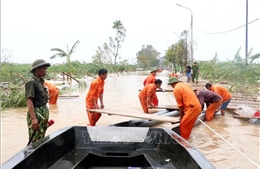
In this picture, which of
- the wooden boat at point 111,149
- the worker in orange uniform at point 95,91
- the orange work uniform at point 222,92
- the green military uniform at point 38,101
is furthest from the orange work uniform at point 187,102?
the orange work uniform at point 222,92

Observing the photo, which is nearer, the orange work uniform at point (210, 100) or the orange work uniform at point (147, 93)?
the orange work uniform at point (210, 100)

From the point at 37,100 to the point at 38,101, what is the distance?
20mm

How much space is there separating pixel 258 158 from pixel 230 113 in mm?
4205

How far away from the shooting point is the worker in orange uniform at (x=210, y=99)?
711 centimetres

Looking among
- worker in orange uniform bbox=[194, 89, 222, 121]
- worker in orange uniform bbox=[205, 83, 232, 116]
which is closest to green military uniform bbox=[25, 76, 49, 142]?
worker in orange uniform bbox=[194, 89, 222, 121]

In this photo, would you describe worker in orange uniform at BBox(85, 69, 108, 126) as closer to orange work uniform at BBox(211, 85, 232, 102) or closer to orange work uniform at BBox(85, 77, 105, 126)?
orange work uniform at BBox(85, 77, 105, 126)

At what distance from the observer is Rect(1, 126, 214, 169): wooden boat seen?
3064 mm

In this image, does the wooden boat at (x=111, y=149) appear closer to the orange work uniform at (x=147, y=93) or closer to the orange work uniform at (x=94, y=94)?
the orange work uniform at (x=94, y=94)

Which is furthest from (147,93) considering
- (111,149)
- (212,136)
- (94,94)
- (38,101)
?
(38,101)

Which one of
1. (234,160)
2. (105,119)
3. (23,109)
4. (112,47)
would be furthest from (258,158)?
(112,47)

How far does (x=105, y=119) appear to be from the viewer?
8195mm

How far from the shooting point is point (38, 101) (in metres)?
3.68

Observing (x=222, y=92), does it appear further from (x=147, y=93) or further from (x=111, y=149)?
(x=111, y=149)

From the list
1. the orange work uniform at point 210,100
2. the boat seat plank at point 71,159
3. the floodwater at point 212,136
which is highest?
the orange work uniform at point 210,100
